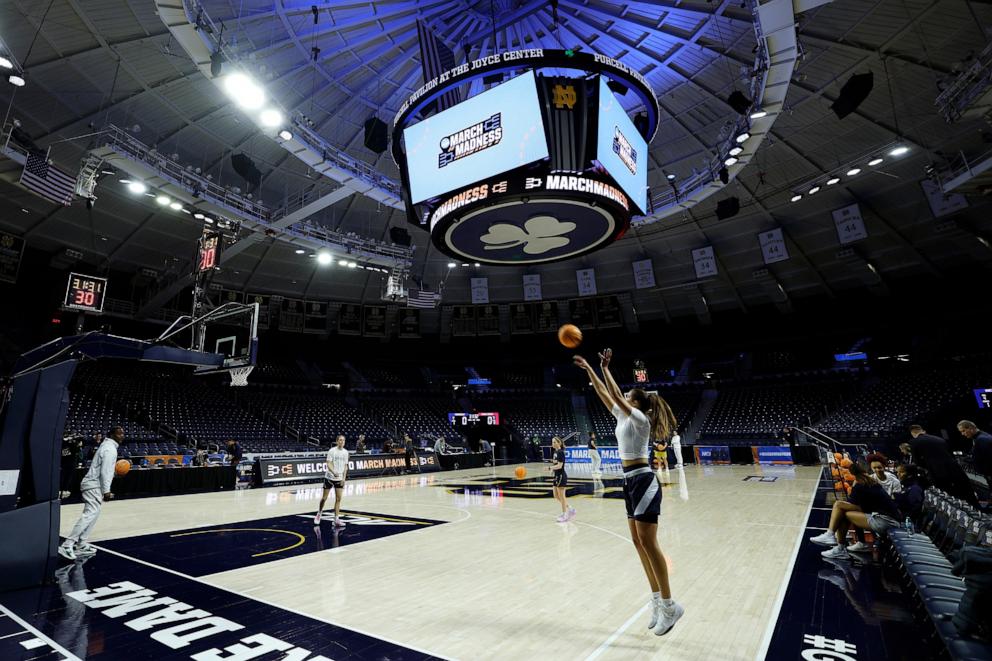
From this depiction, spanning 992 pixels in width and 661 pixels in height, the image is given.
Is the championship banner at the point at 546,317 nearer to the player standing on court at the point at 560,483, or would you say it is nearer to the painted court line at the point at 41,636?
the player standing on court at the point at 560,483

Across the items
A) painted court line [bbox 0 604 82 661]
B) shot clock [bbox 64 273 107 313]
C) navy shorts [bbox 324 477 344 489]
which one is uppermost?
shot clock [bbox 64 273 107 313]

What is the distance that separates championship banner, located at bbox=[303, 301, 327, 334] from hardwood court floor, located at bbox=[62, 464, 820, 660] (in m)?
22.2

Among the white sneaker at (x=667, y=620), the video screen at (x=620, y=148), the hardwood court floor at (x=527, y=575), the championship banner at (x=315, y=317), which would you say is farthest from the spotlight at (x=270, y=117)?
the championship banner at (x=315, y=317)

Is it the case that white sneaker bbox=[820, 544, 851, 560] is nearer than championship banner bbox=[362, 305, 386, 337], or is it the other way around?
white sneaker bbox=[820, 544, 851, 560]

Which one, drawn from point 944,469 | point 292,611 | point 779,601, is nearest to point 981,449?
point 944,469

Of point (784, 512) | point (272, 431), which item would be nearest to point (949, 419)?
point (784, 512)

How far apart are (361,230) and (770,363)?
3058 cm

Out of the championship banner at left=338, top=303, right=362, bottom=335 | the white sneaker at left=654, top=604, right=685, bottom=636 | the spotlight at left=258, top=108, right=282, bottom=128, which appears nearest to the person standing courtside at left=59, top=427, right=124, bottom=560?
the white sneaker at left=654, top=604, right=685, bottom=636

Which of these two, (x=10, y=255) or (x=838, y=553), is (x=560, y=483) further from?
(x=10, y=255)

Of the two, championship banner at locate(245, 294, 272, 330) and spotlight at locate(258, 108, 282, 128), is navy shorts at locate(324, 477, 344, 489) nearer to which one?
spotlight at locate(258, 108, 282, 128)

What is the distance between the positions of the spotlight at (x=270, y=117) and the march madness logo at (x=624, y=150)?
9.49 meters

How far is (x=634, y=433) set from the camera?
3.98m

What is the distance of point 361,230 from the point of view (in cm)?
2653

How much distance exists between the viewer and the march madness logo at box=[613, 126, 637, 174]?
36.6 feet
